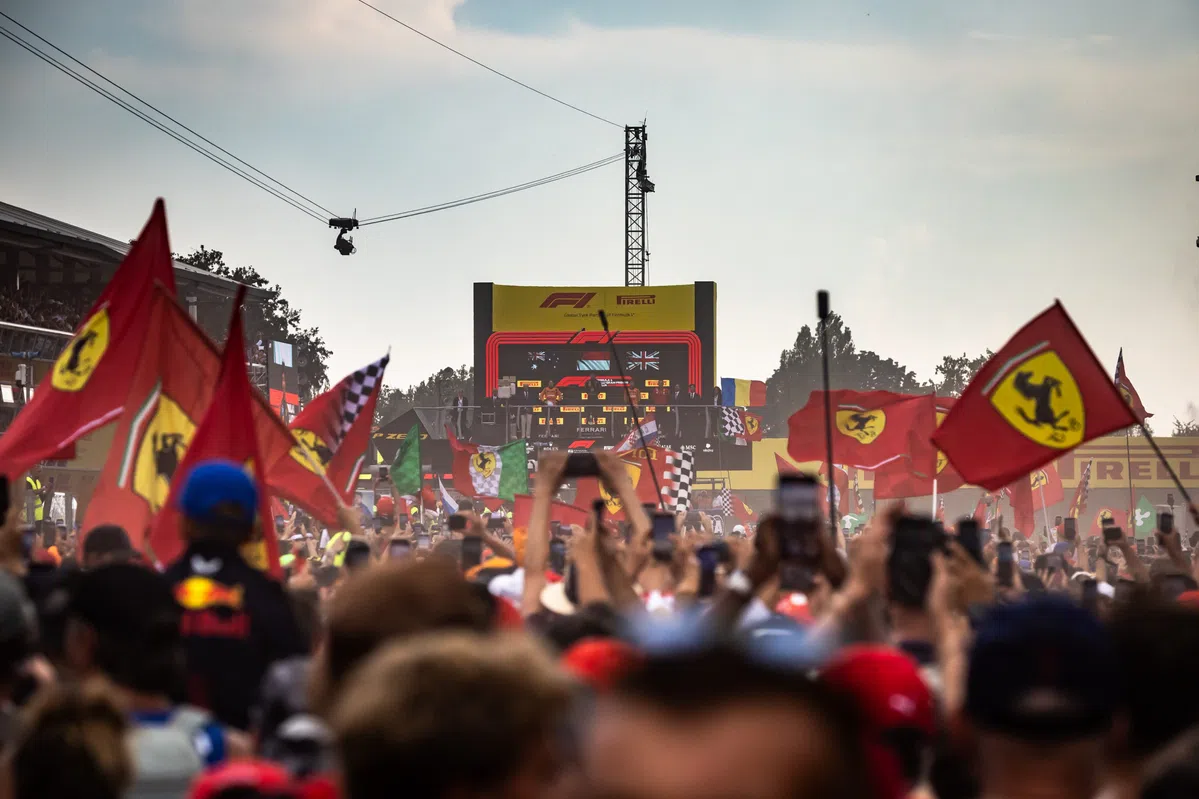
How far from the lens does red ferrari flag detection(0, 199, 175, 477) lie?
9.80 meters

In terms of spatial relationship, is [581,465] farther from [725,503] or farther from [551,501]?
[725,503]

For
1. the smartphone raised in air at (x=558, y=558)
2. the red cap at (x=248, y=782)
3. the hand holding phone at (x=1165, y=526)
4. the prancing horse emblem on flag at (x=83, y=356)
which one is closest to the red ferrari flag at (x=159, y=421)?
the prancing horse emblem on flag at (x=83, y=356)

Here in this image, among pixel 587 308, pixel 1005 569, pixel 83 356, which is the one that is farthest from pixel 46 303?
pixel 1005 569

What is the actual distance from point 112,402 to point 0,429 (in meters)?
25.1

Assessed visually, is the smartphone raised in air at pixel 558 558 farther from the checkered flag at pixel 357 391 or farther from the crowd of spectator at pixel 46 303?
the crowd of spectator at pixel 46 303

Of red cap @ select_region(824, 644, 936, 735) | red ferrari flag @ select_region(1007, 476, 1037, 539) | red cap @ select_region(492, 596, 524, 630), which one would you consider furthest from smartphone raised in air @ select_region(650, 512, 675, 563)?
red ferrari flag @ select_region(1007, 476, 1037, 539)

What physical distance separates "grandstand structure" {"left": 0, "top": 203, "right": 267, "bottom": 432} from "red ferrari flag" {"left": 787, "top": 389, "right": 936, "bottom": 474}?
60.0 ft

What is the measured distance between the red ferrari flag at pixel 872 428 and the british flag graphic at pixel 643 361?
2433 cm

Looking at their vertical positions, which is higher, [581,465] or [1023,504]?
[581,465]

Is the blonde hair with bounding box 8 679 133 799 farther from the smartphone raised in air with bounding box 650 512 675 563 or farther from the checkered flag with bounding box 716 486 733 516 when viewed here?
the checkered flag with bounding box 716 486 733 516

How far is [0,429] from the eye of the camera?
3303cm

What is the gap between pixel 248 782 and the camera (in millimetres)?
2812

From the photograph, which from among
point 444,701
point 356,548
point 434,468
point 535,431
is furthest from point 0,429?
point 444,701

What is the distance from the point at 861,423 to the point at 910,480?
1062 millimetres
